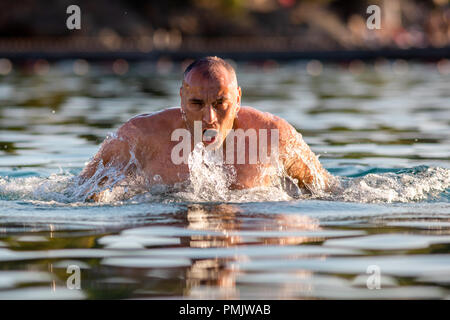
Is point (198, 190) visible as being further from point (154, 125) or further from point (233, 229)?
point (233, 229)

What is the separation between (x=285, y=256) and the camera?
4.96 meters

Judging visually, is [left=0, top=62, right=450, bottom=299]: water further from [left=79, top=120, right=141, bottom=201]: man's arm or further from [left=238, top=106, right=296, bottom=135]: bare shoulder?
[left=238, top=106, right=296, bottom=135]: bare shoulder

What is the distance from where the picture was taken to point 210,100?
638 centimetres

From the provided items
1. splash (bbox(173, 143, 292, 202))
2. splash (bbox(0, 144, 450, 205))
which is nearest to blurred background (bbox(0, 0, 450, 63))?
splash (bbox(0, 144, 450, 205))

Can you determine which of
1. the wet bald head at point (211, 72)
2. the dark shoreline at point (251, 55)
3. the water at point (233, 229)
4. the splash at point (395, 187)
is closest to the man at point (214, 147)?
the wet bald head at point (211, 72)

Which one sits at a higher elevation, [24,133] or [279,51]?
[279,51]

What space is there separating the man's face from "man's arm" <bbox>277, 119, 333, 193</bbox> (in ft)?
2.26

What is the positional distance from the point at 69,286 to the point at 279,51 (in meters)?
28.7

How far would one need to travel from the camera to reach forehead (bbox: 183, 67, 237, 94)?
20.9ft

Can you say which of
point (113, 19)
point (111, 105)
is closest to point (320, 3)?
point (113, 19)

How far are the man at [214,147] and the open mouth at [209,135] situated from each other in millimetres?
79

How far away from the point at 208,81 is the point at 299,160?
1075mm

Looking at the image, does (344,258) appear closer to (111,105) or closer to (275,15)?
(111,105)
